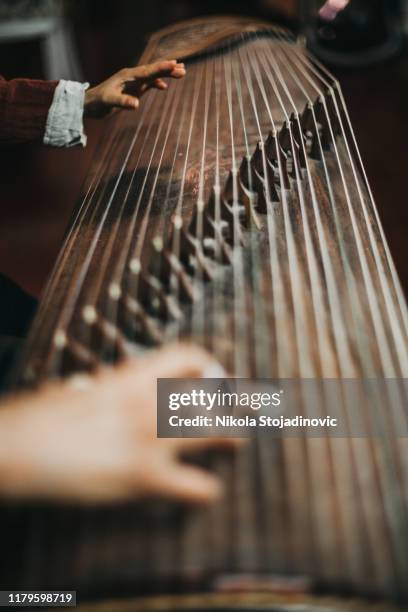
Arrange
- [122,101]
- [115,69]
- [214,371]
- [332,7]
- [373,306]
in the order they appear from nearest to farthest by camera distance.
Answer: [214,371] < [373,306] < [122,101] < [332,7] < [115,69]

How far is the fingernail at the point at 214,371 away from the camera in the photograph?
872mm

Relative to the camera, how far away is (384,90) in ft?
11.5

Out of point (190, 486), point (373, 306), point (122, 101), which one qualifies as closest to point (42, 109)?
point (122, 101)

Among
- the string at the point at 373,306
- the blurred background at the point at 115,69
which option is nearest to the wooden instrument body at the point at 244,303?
the string at the point at 373,306

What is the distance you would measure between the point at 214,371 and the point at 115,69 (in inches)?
124

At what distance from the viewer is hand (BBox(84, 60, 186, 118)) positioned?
1.42 metres

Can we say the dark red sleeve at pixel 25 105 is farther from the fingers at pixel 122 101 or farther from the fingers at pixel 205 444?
the fingers at pixel 205 444

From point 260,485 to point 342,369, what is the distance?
23 cm

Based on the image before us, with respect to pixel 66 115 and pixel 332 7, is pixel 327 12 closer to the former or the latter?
pixel 332 7

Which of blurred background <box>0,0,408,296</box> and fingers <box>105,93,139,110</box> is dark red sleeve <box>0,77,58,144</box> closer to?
fingers <box>105,93,139,110</box>

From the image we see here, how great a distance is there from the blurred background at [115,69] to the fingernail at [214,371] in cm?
170

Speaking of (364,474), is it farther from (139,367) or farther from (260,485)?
(139,367)

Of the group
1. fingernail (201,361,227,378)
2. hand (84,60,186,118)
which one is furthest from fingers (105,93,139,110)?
fingernail (201,361,227,378)

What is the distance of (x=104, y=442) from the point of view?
0.78 m
